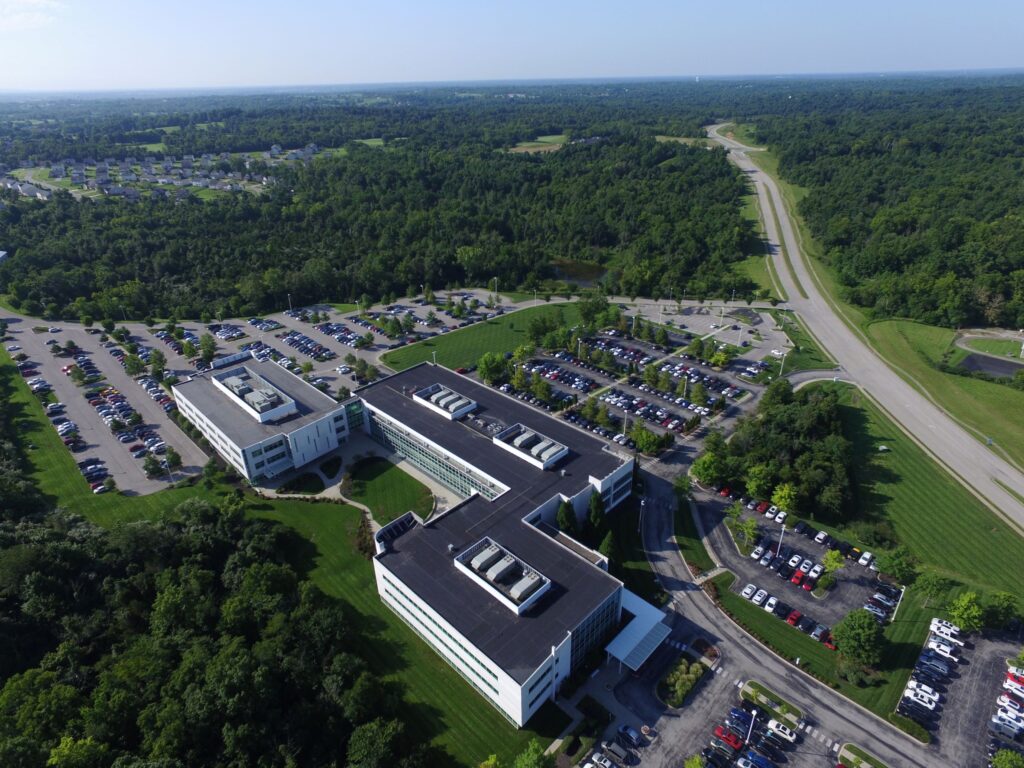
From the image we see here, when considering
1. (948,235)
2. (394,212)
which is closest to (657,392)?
(948,235)

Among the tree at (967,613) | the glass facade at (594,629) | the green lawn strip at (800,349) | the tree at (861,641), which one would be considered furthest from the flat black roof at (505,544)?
the green lawn strip at (800,349)

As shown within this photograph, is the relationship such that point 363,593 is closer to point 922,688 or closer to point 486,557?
point 486,557

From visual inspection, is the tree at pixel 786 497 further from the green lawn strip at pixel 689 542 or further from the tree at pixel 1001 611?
the tree at pixel 1001 611

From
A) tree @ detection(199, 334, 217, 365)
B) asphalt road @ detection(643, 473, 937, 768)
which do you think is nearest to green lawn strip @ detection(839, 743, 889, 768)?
asphalt road @ detection(643, 473, 937, 768)

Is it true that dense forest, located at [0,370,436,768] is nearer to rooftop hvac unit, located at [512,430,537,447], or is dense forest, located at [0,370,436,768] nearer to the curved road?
rooftop hvac unit, located at [512,430,537,447]

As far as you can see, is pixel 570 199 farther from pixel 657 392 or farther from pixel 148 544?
pixel 148 544

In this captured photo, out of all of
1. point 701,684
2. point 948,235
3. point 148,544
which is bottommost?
point 701,684
